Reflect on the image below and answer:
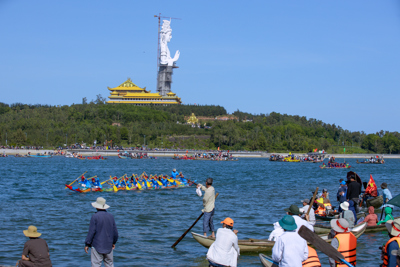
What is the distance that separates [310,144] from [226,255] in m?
132

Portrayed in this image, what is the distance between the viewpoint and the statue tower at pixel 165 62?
15062 centimetres

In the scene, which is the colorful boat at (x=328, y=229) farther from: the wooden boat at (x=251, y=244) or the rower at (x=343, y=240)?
the rower at (x=343, y=240)

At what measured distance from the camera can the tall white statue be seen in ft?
493

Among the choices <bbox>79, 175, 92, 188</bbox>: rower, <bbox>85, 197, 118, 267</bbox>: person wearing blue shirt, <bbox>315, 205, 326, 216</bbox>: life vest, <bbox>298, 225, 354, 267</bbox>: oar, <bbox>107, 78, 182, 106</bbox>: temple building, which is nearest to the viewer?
<bbox>298, 225, 354, 267</bbox>: oar

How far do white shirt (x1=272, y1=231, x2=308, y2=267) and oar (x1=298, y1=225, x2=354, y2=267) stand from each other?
142 millimetres

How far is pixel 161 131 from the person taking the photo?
5089 inches

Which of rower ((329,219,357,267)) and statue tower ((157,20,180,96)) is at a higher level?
statue tower ((157,20,180,96))

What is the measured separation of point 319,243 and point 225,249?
1997 mm

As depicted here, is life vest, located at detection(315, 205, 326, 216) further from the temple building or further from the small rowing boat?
the temple building

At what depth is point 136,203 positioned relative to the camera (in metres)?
27.2

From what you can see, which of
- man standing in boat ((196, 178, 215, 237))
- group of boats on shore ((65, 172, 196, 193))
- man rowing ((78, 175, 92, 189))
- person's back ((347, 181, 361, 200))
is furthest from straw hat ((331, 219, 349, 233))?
man rowing ((78, 175, 92, 189))

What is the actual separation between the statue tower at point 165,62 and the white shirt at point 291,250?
147m

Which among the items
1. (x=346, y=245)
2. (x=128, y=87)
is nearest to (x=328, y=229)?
(x=346, y=245)

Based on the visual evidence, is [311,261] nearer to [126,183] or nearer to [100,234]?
[100,234]
